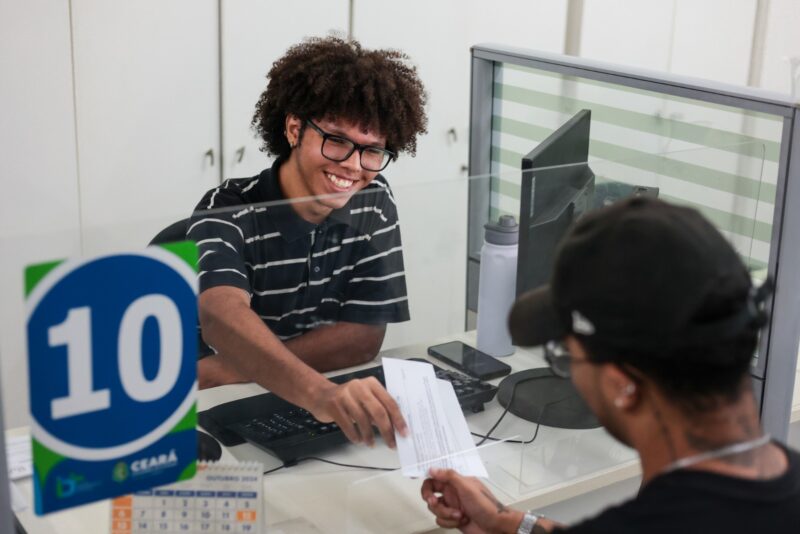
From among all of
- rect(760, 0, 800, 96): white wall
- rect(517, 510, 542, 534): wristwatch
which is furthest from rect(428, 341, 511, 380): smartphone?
rect(760, 0, 800, 96): white wall

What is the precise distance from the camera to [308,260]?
1.31m

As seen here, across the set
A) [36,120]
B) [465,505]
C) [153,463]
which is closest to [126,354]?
[153,463]

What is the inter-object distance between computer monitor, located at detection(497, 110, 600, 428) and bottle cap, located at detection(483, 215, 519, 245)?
0.7 inches

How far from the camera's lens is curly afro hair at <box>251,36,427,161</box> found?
189 centimetres

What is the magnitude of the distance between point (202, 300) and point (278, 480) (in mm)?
316

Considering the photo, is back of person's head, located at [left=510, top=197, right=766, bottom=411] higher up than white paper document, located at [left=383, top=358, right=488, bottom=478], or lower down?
higher up

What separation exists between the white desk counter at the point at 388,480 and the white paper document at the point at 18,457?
26 millimetres

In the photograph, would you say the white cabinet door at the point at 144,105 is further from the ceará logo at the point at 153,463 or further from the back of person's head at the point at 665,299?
the back of person's head at the point at 665,299

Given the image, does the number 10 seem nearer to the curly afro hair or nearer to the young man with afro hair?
the young man with afro hair

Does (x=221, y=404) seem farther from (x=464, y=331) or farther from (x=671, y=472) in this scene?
(x=671, y=472)

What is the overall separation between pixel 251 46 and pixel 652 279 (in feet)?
7.59

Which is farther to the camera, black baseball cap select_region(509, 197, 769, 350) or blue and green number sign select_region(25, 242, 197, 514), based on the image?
blue and green number sign select_region(25, 242, 197, 514)

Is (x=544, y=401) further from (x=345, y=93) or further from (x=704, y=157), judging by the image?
(x=345, y=93)

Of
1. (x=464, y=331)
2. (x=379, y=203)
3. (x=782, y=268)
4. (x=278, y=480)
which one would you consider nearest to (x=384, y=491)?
(x=278, y=480)
